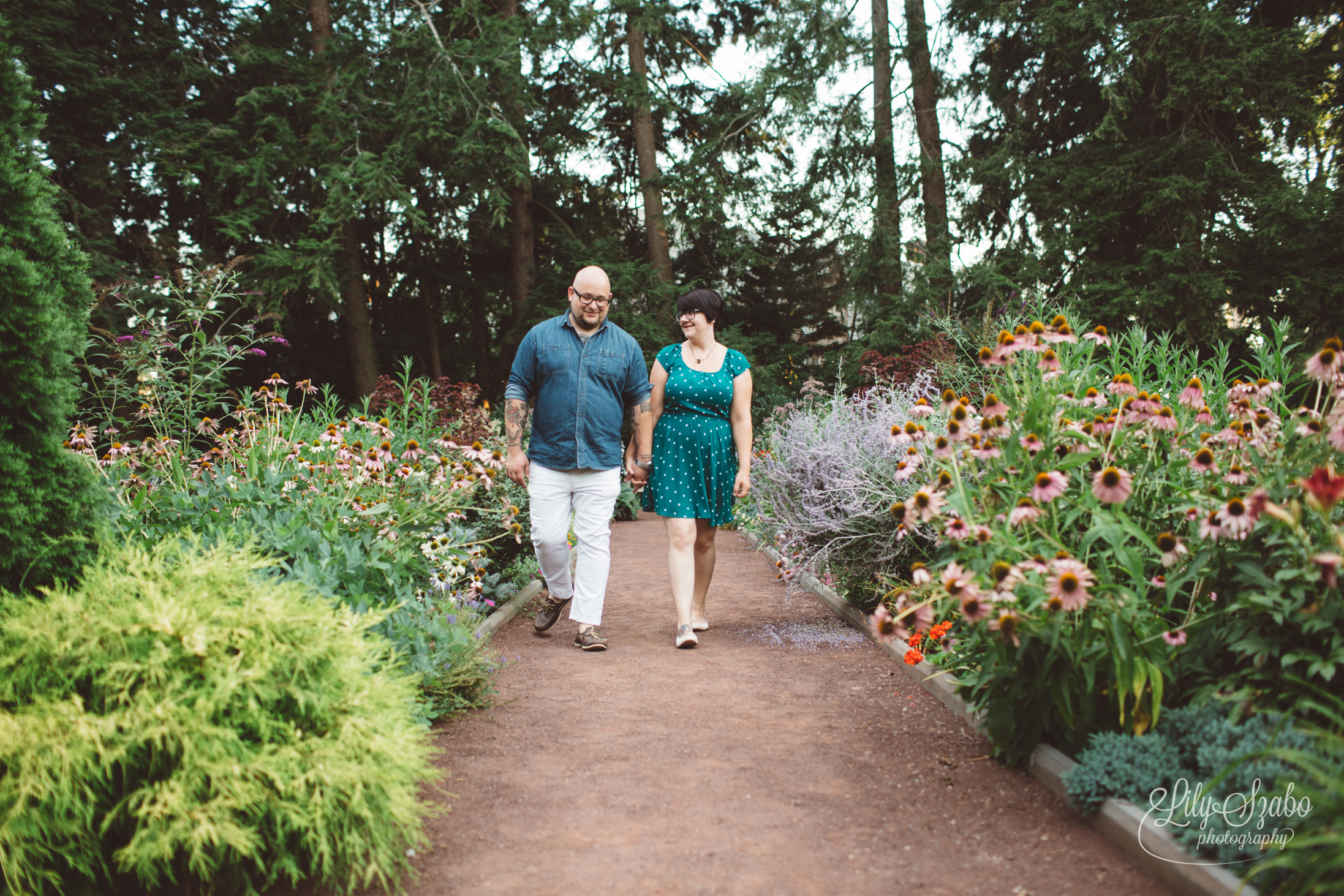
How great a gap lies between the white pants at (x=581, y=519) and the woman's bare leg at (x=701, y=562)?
53cm

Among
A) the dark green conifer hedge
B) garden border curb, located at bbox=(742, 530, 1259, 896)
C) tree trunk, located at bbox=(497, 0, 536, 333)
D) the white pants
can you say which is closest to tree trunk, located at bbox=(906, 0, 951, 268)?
tree trunk, located at bbox=(497, 0, 536, 333)

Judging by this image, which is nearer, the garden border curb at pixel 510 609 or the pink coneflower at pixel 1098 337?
the pink coneflower at pixel 1098 337

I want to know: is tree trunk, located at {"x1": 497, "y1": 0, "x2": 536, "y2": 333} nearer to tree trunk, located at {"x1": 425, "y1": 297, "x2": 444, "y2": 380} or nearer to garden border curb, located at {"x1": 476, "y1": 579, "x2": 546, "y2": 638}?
tree trunk, located at {"x1": 425, "y1": 297, "x2": 444, "y2": 380}

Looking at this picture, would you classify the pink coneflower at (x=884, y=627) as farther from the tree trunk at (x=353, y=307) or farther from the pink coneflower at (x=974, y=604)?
the tree trunk at (x=353, y=307)

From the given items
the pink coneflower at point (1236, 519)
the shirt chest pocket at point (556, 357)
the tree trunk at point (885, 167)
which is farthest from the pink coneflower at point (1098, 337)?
the tree trunk at point (885, 167)

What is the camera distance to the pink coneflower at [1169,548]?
238cm

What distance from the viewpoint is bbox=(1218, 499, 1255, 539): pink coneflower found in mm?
2166

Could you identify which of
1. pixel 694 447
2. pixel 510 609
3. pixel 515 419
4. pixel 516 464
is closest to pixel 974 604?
pixel 694 447

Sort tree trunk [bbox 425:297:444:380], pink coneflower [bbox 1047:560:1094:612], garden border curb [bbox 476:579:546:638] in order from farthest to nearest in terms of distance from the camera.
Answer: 1. tree trunk [bbox 425:297:444:380]
2. garden border curb [bbox 476:579:546:638]
3. pink coneflower [bbox 1047:560:1094:612]

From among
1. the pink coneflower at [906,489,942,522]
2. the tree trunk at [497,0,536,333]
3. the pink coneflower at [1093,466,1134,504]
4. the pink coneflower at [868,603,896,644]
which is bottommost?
the pink coneflower at [868,603,896,644]

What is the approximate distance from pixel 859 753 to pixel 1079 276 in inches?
468

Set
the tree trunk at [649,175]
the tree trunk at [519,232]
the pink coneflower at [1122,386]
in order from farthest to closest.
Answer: the tree trunk at [649,175]
the tree trunk at [519,232]
the pink coneflower at [1122,386]

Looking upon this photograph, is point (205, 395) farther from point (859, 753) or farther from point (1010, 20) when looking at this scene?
point (1010, 20)

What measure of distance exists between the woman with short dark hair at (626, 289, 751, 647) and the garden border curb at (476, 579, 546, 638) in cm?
113
